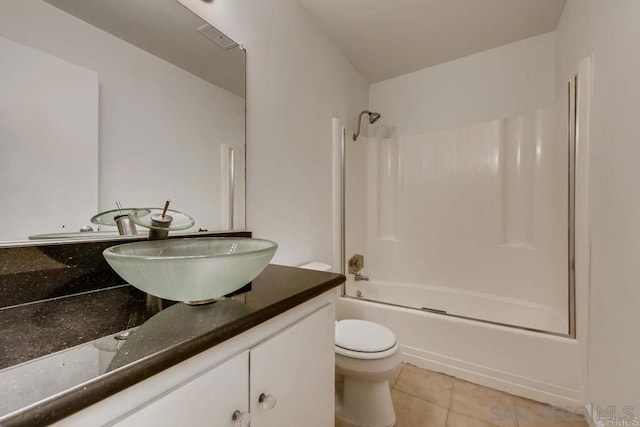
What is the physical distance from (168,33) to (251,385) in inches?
49.9

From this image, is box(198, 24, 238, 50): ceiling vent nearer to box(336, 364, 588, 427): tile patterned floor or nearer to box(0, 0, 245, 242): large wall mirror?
box(0, 0, 245, 242): large wall mirror

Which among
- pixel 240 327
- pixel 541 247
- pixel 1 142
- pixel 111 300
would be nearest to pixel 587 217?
pixel 541 247

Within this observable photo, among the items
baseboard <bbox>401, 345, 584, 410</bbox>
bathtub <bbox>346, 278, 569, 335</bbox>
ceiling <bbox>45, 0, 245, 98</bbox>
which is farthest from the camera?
bathtub <bbox>346, 278, 569, 335</bbox>

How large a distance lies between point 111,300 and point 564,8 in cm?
286

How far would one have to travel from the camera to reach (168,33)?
105 cm

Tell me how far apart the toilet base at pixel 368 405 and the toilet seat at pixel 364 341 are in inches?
7.2

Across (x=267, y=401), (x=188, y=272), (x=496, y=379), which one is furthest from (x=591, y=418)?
(x=188, y=272)

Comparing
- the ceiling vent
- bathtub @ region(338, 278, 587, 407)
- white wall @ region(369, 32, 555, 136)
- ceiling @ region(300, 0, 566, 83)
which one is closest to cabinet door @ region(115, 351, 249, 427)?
the ceiling vent

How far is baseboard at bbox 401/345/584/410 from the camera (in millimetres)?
1443

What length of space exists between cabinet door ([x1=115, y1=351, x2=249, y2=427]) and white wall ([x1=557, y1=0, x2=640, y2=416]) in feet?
4.43

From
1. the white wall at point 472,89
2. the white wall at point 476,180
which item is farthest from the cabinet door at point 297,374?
the white wall at point 472,89

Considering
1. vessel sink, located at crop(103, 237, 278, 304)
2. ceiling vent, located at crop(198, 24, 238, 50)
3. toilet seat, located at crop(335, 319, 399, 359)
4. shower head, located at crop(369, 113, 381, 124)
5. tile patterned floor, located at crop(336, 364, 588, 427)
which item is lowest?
tile patterned floor, located at crop(336, 364, 588, 427)

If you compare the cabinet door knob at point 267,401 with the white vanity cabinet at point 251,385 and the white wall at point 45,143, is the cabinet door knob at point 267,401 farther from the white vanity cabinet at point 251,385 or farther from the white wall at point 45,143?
the white wall at point 45,143

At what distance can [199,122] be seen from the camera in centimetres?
116
